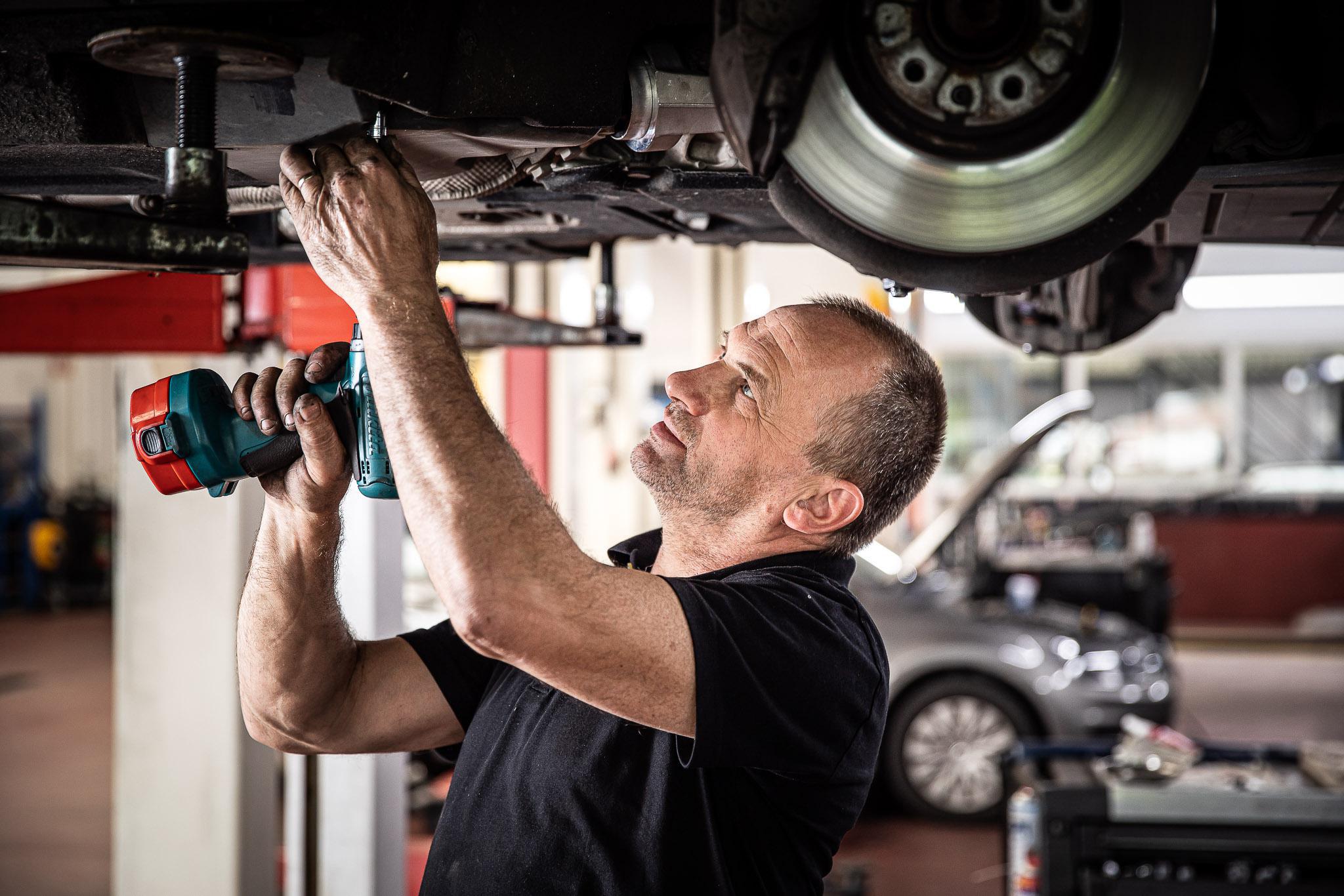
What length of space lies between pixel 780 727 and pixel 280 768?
14.9ft

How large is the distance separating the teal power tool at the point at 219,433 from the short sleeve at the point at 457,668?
1.37 ft

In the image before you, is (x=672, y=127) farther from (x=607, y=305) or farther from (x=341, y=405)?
(x=607, y=305)

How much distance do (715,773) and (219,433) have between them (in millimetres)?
704

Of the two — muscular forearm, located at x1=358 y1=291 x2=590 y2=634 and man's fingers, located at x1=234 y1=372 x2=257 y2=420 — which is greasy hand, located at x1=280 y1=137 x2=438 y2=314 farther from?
man's fingers, located at x1=234 y1=372 x2=257 y2=420

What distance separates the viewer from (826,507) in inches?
59.3

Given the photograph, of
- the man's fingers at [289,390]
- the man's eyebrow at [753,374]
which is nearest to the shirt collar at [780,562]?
the man's eyebrow at [753,374]

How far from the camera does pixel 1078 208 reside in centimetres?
109

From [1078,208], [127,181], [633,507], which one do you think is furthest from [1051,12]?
[633,507]

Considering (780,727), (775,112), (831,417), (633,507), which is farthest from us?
(633,507)

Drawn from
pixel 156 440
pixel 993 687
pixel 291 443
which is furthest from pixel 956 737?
pixel 156 440

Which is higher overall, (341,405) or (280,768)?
(341,405)

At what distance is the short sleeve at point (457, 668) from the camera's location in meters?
1.69

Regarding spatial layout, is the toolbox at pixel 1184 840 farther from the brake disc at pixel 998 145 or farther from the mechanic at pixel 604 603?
the brake disc at pixel 998 145

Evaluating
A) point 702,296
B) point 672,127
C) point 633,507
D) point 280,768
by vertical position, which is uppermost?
point 702,296
